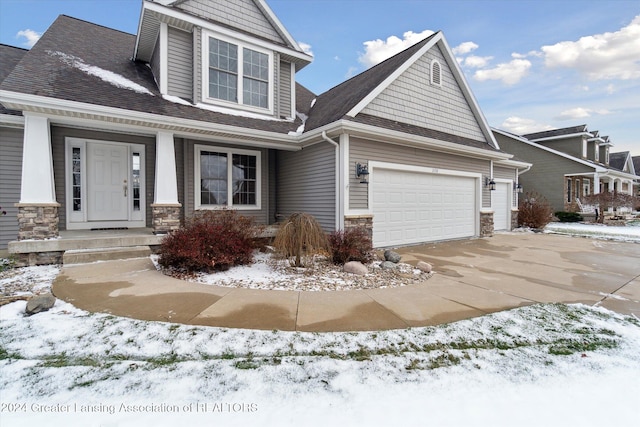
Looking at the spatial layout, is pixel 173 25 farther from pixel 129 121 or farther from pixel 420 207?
pixel 420 207

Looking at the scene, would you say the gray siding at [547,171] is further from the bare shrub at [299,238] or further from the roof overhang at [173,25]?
the bare shrub at [299,238]

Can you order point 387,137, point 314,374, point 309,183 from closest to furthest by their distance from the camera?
point 314,374, point 387,137, point 309,183

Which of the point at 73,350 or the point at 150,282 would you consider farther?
the point at 150,282

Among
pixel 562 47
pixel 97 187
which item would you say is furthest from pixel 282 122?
pixel 562 47

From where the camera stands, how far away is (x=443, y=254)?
7.61 meters

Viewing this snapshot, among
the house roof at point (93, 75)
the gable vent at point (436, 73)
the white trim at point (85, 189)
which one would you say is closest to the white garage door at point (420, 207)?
the gable vent at point (436, 73)

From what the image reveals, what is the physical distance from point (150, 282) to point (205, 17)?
7.27 metres

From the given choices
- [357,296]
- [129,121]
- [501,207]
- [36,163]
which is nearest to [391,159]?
[357,296]

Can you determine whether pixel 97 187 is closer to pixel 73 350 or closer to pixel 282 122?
pixel 282 122

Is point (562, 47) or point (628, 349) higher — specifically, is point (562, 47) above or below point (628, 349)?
above

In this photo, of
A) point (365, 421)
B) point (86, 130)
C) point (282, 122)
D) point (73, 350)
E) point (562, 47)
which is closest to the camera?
point (365, 421)

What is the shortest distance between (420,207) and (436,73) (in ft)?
14.3

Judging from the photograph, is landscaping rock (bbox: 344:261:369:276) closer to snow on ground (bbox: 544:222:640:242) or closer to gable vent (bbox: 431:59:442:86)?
gable vent (bbox: 431:59:442:86)

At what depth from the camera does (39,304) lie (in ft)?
11.3
